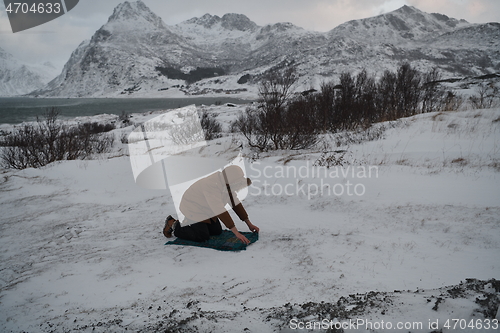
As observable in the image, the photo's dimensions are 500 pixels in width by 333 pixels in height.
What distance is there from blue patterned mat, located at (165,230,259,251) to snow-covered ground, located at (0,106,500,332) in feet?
0.32

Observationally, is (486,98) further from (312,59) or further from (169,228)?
(312,59)

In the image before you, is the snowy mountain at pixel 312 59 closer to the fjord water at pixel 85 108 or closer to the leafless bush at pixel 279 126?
the fjord water at pixel 85 108

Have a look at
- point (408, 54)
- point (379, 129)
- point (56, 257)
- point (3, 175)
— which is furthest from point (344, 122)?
point (408, 54)

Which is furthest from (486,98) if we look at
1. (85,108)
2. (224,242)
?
(85,108)

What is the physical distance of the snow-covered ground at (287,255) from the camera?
6.94 ft

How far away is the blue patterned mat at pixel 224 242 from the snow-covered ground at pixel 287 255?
10 cm

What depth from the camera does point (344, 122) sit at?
13328 millimetres

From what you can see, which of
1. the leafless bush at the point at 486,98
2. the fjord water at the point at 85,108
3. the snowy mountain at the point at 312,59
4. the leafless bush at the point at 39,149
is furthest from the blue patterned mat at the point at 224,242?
the snowy mountain at the point at 312,59

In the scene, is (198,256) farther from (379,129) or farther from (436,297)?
(379,129)

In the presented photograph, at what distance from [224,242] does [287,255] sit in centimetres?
92

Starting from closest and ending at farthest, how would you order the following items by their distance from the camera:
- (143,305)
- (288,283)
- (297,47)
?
(143,305) → (288,283) → (297,47)

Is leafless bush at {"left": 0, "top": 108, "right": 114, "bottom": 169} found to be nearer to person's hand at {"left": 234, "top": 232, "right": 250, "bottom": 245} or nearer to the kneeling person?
the kneeling person

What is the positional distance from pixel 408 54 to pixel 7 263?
481 feet

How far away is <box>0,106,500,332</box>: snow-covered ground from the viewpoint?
2.12 metres
